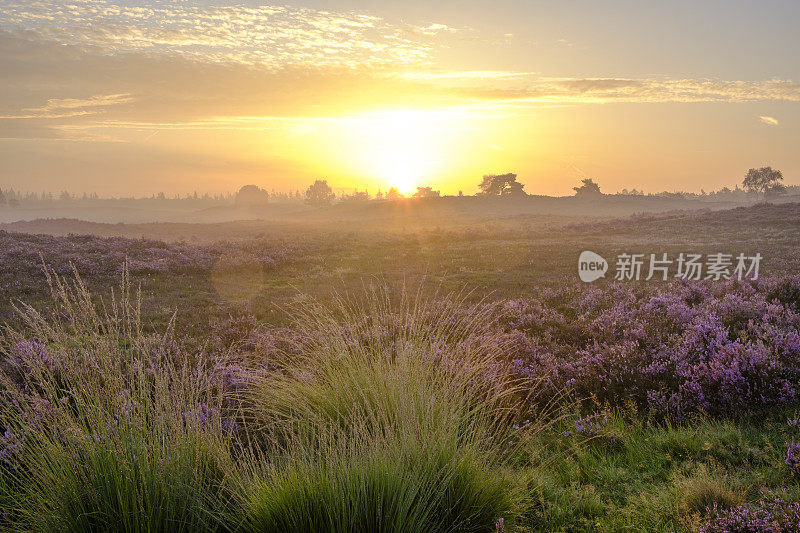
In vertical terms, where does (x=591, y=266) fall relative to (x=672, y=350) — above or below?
below

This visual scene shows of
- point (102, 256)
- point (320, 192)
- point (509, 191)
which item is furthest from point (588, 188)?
point (102, 256)

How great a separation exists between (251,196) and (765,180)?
15998 cm

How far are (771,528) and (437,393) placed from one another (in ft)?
8.74

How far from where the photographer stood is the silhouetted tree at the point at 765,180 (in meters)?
94.1

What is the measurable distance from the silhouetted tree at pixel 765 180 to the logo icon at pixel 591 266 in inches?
3662

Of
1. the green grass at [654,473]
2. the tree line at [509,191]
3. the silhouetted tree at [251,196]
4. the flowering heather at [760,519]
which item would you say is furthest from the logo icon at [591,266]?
the silhouetted tree at [251,196]

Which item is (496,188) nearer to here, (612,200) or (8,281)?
(612,200)

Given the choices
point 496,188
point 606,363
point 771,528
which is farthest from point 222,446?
point 496,188

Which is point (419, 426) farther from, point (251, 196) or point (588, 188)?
point (251, 196)

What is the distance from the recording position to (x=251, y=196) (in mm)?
188125

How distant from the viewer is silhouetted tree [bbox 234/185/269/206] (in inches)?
7262

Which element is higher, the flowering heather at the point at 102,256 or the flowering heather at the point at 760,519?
the flowering heather at the point at 760,519

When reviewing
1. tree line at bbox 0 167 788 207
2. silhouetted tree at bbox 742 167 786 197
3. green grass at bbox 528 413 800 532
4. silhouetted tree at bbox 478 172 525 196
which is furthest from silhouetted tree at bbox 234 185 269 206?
green grass at bbox 528 413 800 532

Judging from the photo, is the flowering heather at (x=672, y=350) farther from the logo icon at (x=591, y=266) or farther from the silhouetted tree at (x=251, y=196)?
the silhouetted tree at (x=251, y=196)
